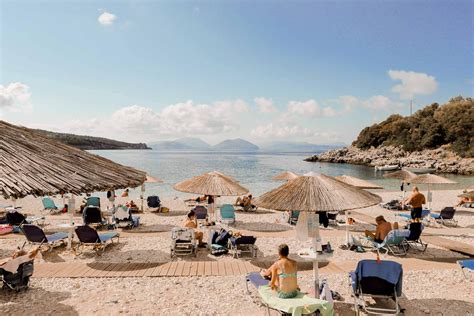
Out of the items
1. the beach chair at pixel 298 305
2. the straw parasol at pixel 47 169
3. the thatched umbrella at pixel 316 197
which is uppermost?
the straw parasol at pixel 47 169

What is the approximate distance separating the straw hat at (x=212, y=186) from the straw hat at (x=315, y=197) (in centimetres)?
413

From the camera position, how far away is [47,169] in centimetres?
496

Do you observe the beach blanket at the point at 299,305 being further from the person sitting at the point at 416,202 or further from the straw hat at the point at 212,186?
the person sitting at the point at 416,202

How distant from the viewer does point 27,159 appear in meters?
4.96

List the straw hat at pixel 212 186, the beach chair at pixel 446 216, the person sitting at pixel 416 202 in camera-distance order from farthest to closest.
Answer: the beach chair at pixel 446 216 → the person sitting at pixel 416 202 → the straw hat at pixel 212 186

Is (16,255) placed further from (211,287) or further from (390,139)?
(390,139)

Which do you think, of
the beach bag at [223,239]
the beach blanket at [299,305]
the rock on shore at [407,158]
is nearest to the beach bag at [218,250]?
the beach bag at [223,239]

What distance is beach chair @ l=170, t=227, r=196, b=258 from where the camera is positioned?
30.9 feet

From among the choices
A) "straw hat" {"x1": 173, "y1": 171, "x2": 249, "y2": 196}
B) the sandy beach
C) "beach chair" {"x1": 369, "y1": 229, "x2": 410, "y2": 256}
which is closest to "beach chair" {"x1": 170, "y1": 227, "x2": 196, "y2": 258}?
the sandy beach

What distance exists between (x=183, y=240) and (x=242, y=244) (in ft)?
5.75

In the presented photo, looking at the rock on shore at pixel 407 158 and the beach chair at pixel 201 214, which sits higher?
the rock on shore at pixel 407 158

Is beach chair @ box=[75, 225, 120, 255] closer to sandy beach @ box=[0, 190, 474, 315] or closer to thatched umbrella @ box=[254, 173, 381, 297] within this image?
sandy beach @ box=[0, 190, 474, 315]

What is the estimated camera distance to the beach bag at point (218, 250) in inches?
376

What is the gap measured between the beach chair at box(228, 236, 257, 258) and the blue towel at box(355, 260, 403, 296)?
3937 millimetres
